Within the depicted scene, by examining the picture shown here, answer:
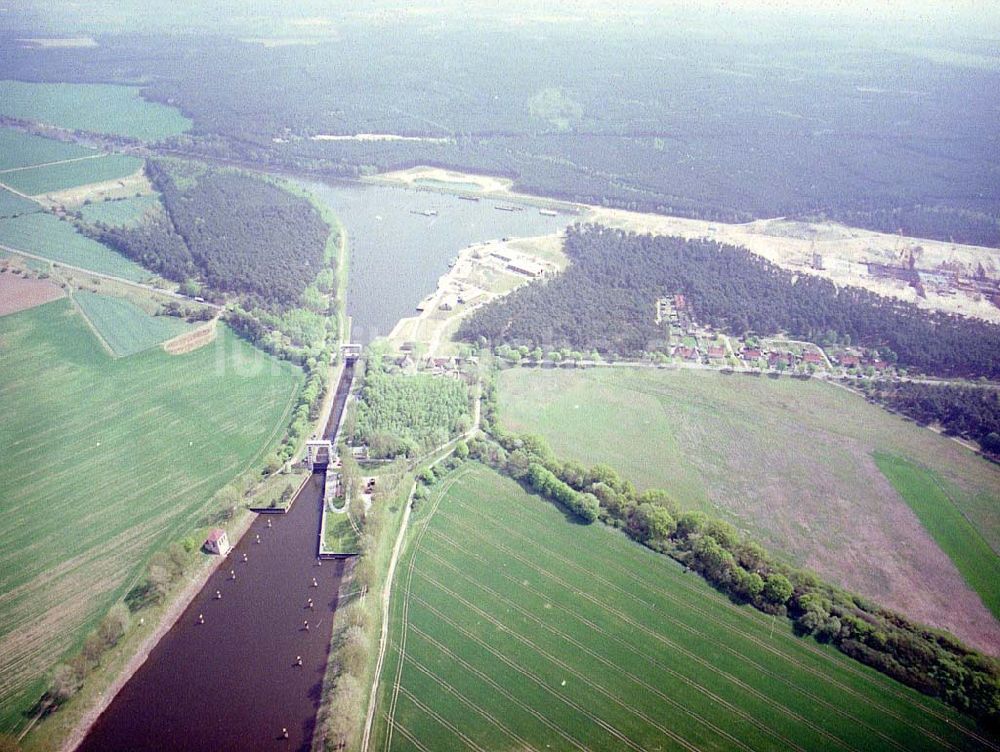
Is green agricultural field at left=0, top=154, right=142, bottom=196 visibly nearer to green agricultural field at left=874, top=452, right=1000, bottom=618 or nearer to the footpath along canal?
the footpath along canal

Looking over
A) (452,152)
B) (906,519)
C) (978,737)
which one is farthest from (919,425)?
(452,152)

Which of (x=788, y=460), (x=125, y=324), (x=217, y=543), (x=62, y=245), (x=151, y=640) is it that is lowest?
(x=151, y=640)

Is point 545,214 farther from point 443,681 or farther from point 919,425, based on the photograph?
point 443,681

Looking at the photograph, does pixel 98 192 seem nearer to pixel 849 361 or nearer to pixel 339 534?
pixel 339 534

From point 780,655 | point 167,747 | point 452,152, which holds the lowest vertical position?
point 167,747

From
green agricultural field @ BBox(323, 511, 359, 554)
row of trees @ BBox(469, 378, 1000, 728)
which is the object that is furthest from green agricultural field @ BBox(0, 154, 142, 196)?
row of trees @ BBox(469, 378, 1000, 728)

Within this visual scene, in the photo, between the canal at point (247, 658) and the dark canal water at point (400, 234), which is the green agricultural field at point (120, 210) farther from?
the canal at point (247, 658)

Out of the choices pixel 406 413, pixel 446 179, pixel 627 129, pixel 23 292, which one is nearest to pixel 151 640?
pixel 406 413
